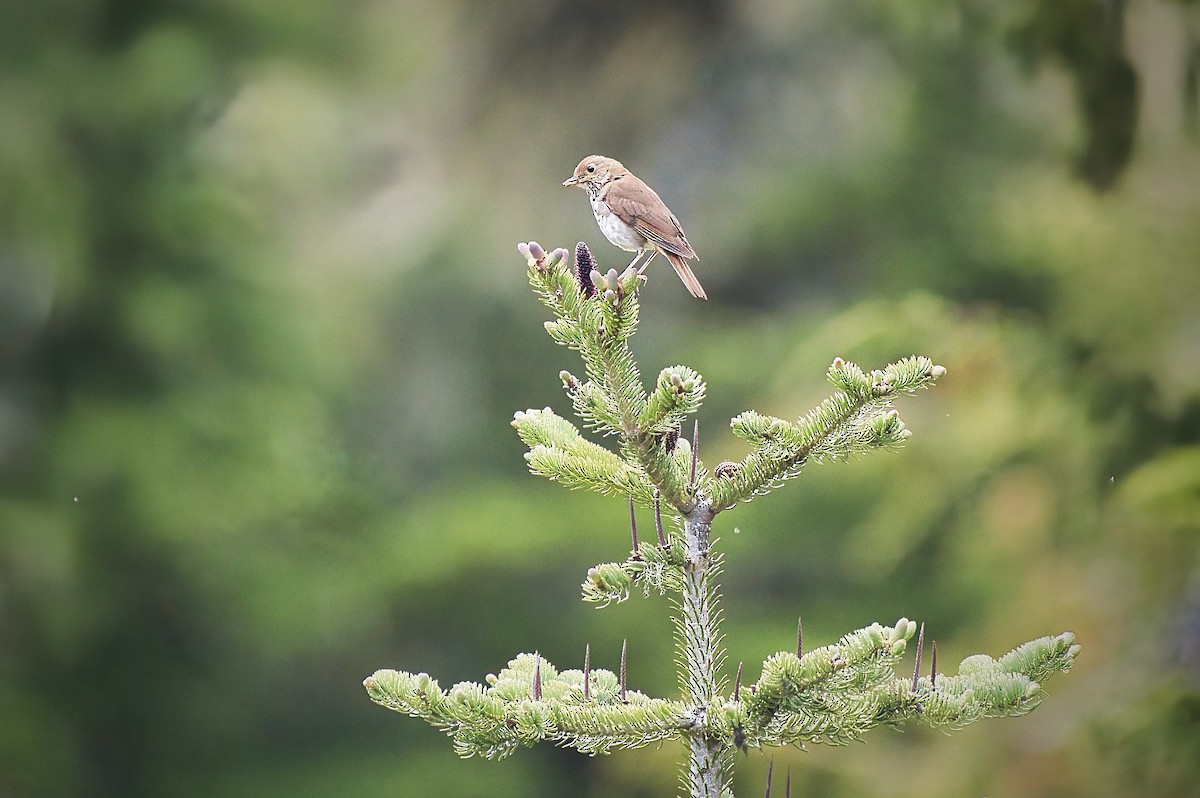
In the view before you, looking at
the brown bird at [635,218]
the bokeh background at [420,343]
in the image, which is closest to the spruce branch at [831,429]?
the brown bird at [635,218]

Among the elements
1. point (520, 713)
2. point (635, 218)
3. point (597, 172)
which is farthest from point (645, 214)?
point (520, 713)

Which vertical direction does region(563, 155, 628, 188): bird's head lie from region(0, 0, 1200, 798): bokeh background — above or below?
below

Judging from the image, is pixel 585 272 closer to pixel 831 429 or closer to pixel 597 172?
pixel 831 429

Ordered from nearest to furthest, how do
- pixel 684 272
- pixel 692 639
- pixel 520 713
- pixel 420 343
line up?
1. pixel 520 713
2. pixel 692 639
3. pixel 684 272
4. pixel 420 343

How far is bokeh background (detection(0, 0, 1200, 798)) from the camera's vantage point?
9.04 feet

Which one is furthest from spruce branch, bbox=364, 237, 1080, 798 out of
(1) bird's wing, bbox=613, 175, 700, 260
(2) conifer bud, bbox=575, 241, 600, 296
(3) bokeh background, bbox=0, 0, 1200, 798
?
(3) bokeh background, bbox=0, 0, 1200, 798

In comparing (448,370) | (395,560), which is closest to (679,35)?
(448,370)

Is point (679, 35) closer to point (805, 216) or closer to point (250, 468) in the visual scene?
point (805, 216)

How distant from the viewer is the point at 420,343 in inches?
116

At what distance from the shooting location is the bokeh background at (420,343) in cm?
276

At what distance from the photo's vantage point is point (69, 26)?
291 centimetres

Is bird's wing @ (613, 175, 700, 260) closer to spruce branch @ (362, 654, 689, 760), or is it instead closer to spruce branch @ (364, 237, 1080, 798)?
spruce branch @ (364, 237, 1080, 798)

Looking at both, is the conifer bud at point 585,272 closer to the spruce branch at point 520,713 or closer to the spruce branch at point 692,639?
the spruce branch at point 692,639

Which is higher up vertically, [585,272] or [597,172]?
[597,172]
